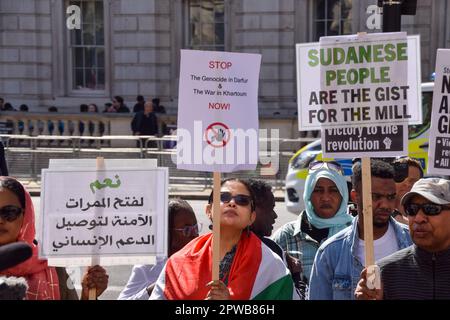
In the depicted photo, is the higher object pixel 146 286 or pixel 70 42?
pixel 70 42

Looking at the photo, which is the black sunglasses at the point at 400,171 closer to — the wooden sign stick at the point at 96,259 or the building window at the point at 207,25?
the wooden sign stick at the point at 96,259

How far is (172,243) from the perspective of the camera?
505 centimetres

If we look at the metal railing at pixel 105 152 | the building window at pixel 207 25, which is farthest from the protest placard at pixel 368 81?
the building window at pixel 207 25

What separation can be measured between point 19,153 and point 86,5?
824cm

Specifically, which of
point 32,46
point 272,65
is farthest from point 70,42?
point 272,65

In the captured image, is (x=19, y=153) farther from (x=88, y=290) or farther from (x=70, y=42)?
(x=88, y=290)

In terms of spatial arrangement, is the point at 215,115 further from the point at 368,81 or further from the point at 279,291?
the point at 279,291

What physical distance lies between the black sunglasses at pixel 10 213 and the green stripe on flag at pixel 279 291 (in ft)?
3.61

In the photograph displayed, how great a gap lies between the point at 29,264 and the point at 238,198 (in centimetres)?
100

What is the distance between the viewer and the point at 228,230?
439 cm

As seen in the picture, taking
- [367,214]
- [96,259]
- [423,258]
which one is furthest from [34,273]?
[423,258]

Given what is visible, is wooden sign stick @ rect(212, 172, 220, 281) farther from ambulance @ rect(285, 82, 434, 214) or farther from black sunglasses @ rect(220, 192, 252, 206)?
ambulance @ rect(285, 82, 434, 214)

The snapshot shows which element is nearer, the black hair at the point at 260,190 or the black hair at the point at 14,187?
the black hair at the point at 14,187

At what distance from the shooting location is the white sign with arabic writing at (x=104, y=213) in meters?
4.29
